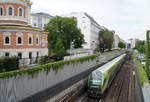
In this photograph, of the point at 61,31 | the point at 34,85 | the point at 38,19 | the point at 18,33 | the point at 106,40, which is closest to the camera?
the point at 34,85

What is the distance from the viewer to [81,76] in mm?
25281

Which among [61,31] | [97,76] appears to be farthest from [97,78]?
[61,31]

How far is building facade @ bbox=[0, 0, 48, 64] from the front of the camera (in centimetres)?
3109

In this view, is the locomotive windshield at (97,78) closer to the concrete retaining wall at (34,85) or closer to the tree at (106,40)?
the concrete retaining wall at (34,85)

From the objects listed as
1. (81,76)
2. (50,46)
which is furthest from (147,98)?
(50,46)

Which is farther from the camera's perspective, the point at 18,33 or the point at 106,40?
the point at 106,40

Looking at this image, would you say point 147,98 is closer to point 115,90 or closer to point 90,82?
point 90,82

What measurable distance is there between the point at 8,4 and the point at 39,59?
17528 millimetres

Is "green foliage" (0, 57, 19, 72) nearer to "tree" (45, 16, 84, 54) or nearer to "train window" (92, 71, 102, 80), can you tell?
"train window" (92, 71, 102, 80)

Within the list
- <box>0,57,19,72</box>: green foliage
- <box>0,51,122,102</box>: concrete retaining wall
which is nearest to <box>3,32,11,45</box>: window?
<box>0,57,19,72</box>: green foliage

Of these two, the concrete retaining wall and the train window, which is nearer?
the concrete retaining wall

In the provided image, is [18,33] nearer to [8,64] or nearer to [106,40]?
[8,64]

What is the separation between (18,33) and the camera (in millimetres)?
31625

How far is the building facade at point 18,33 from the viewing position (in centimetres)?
3109
